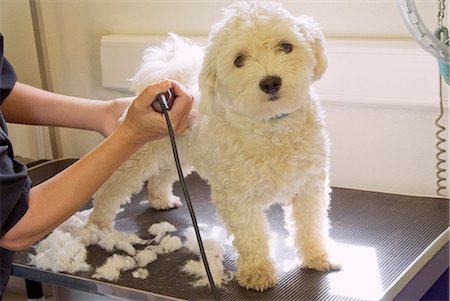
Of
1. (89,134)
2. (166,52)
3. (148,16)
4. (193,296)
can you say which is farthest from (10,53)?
(193,296)

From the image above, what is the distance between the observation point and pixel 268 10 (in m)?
1.07

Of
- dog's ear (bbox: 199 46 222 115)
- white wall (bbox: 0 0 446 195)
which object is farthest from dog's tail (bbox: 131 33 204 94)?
white wall (bbox: 0 0 446 195)

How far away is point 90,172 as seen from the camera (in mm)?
1108

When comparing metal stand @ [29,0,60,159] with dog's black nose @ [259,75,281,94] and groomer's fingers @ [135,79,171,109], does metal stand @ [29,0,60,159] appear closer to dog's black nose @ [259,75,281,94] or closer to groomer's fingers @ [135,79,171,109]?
groomer's fingers @ [135,79,171,109]

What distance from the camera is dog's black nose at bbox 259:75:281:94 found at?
3.43ft

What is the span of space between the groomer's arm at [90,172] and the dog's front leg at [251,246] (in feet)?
0.62

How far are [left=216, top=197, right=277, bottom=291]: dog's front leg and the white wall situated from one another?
0.55 meters

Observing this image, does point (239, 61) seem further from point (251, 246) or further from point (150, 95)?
point (251, 246)

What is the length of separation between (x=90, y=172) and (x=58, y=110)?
41cm

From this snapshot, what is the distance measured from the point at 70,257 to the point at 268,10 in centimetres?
62

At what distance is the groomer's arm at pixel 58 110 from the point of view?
1.44 metres

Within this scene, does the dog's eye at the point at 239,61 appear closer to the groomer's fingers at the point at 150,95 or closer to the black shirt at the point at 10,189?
the groomer's fingers at the point at 150,95

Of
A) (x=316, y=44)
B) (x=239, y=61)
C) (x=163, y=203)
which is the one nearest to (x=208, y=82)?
(x=239, y=61)

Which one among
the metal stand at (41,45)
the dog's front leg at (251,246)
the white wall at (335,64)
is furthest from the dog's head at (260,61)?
the metal stand at (41,45)
